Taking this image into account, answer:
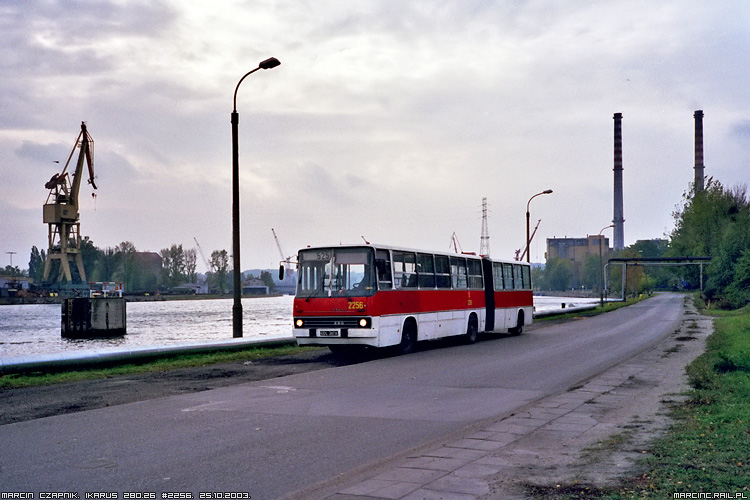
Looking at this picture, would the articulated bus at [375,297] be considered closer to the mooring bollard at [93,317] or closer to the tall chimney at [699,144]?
the mooring bollard at [93,317]

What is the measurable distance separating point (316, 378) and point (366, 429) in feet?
18.8

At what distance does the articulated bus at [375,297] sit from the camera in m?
19.2

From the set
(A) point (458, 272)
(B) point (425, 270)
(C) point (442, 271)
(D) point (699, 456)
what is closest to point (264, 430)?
(D) point (699, 456)

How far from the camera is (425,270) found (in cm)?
2253

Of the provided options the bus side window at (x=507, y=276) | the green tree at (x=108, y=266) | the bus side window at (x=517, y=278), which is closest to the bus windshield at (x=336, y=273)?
the bus side window at (x=507, y=276)

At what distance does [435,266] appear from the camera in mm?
23281

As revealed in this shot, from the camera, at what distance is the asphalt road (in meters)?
6.83

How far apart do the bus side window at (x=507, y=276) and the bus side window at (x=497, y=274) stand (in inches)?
15.9

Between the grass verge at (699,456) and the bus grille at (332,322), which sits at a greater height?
the bus grille at (332,322)

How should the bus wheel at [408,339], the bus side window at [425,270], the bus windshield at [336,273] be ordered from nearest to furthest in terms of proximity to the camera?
the bus windshield at [336,273] < the bus wheel at [408,339] < the bus side window at [425,270]

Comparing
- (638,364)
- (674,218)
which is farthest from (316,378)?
(674,218)

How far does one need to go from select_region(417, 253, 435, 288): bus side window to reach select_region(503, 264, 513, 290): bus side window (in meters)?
7.17

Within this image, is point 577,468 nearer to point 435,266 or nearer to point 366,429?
point 366,429

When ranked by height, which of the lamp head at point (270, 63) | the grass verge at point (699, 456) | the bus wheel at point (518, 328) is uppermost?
the lamp head at point (270, 63)
